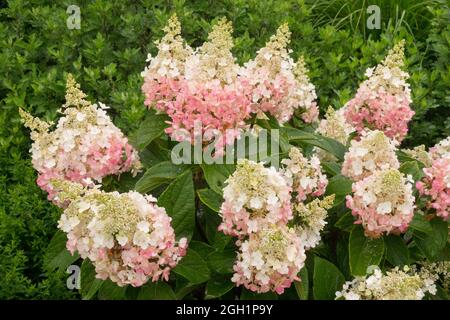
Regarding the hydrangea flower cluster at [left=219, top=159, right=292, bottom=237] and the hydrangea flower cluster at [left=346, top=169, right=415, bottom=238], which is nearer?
the hydrangea flower cluster at [left=219, top=159, right=292, bottom=237]

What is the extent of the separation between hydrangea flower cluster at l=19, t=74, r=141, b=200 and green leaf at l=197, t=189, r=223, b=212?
35cm

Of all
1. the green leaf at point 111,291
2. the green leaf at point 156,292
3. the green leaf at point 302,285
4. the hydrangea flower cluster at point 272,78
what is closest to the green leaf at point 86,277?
the green leaf at point 111,291

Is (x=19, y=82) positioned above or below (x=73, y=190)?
above

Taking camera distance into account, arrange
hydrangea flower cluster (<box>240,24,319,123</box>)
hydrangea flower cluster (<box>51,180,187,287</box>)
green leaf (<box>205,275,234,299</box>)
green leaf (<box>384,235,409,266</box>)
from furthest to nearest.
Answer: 1. hydrangea flower cluster (<box>240,24,319,123</box>)
2. green leaf (<box>384,235,409,266</box>)
3. green leaf (<box>205,275,234,299</box>)
4. hydrangea flower cluster (<box>51,180,187,287</box>)

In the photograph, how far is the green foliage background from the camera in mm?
3787

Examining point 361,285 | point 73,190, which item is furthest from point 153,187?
point 361,285

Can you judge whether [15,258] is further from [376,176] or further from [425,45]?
[425,45]

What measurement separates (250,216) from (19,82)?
2450 millimetres

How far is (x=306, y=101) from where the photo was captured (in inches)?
124

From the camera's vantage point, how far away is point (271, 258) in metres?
1.98

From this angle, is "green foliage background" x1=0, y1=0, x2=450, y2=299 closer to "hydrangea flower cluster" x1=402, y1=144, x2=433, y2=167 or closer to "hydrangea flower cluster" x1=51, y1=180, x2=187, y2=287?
"hydrangea flower cluster" x1=402, y1=144, x2=433, y2=167

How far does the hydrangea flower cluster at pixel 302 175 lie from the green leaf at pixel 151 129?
0.47 meters

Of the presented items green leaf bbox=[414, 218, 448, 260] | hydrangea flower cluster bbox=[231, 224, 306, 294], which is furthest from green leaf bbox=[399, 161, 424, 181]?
hydrangea flower cluster bbox=[231, 224, 306, 294]

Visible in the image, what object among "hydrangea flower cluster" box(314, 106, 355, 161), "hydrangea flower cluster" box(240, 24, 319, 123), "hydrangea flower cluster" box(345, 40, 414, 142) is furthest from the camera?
"hydrangea flower cluster" box(314, 106, 355, 161)
